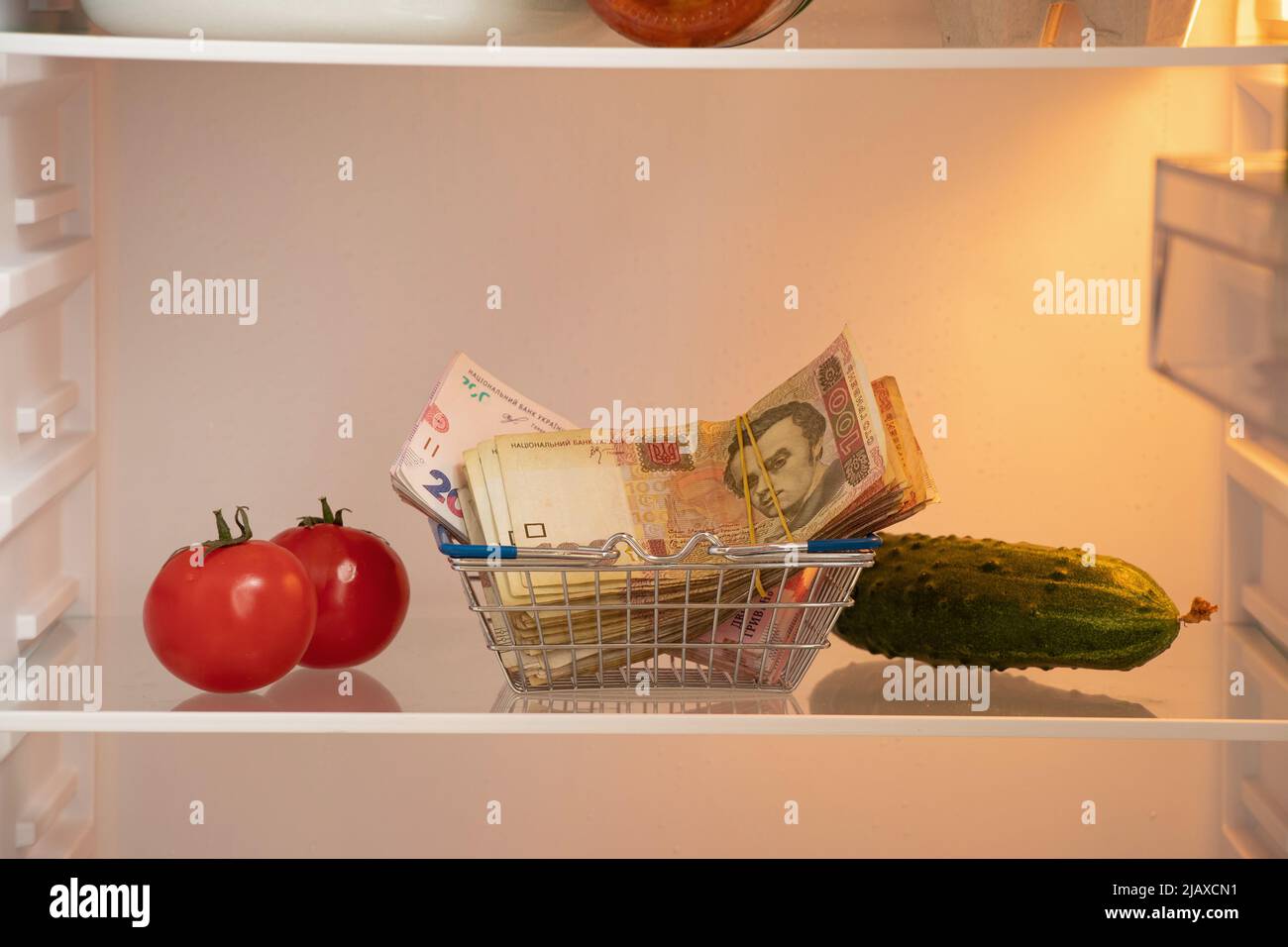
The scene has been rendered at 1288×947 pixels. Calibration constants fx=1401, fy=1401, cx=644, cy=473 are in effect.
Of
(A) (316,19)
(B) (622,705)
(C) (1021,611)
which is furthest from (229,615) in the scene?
(C) (1021,611)

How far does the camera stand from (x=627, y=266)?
53.4 inches

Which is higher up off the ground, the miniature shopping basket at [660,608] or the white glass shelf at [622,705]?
the miniature shopping basket at [660,608]

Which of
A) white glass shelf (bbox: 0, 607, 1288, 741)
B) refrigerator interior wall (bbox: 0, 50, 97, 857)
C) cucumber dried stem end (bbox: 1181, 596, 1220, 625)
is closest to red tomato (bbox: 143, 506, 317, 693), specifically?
white glass shelf (bbox: 0, 607, 1288, 741)

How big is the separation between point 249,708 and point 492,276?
0.51 m

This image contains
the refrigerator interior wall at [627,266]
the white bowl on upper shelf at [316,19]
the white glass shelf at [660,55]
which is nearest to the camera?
the white glass shelf at [660,55]

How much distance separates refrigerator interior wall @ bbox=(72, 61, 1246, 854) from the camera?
134 centimetres

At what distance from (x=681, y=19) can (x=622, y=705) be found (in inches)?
20.1

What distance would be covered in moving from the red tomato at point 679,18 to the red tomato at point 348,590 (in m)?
0.44

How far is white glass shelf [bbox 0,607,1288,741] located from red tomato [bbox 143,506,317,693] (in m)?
0.03

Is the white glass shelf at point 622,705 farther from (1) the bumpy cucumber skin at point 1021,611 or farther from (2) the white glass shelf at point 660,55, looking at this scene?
(2) the white glass shelf at point 660,55

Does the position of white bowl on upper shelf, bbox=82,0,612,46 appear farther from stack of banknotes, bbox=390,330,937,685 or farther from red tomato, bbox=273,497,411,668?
red tomato, bbox=273,497,411,668

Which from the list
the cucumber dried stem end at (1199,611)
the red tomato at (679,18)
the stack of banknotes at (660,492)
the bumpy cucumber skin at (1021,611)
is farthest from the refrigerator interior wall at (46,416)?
the cucumber dried stem end at (1199,611)

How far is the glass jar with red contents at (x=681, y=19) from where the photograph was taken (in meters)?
1.03

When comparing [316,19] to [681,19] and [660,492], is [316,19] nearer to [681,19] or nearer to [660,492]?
[681,19]
